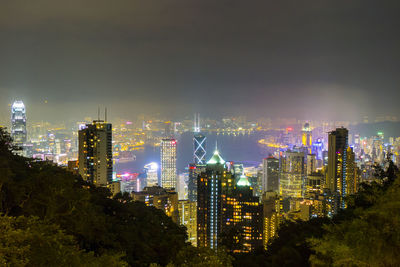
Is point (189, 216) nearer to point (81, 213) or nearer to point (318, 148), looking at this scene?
point (81, 213)

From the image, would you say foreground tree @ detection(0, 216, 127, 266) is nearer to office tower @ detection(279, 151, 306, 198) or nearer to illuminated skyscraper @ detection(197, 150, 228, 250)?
illuminated skyscraper @ detection(197, 150, 228, 250)

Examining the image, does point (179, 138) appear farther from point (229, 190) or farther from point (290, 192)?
point (229, 190)

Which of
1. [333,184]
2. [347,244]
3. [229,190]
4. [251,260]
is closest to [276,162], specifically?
[333,184]

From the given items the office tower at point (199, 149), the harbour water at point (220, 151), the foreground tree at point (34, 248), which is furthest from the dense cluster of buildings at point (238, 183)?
the office tower at point (199, 149)

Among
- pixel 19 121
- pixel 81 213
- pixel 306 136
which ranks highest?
pixel 19 121

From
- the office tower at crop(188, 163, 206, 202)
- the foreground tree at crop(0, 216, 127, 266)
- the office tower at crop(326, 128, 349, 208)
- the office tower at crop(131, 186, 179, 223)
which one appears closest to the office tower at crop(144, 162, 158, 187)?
the office tower at crop(188, 163, 206, 202)

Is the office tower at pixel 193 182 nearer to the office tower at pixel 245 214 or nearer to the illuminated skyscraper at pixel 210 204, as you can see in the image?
the illuminated skyscraper at pixel 210 204

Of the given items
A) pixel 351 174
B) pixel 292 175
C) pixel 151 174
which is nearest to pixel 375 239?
pixel 351 174
